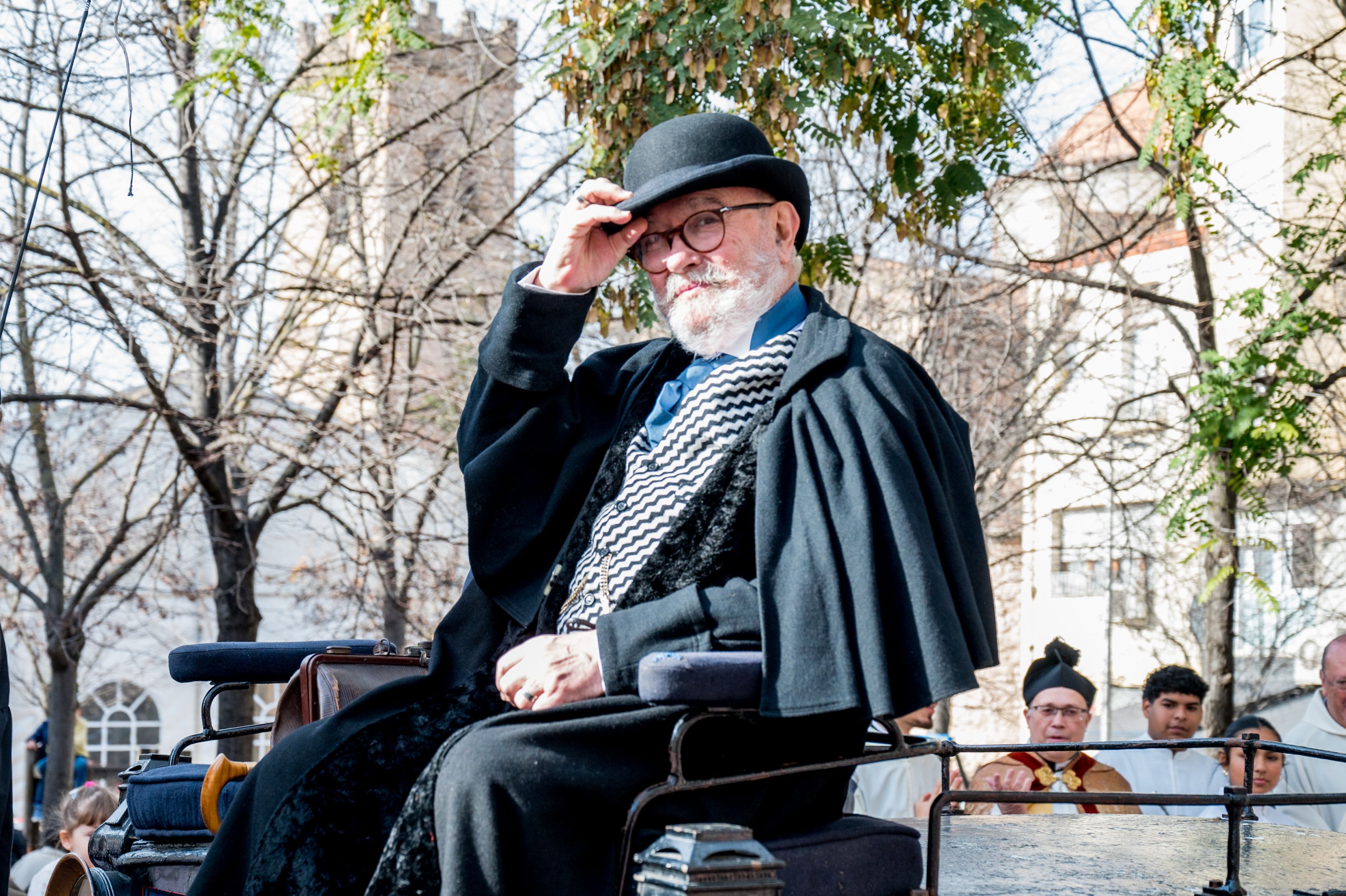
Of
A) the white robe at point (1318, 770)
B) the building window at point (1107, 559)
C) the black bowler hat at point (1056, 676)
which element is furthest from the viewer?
the building window at point (1107, 559)

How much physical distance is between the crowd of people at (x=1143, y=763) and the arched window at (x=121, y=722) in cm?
2154

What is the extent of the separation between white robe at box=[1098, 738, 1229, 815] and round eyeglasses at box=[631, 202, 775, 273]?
4.11 meters

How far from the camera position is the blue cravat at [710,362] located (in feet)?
10.2

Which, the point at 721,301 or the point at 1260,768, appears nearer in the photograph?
the point at 721,301

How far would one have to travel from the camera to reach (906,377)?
2.73m

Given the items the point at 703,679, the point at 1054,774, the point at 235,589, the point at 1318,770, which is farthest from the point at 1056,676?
the point at 235,589

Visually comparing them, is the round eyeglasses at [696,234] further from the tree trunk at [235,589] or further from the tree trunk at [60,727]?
the tree trunk at [60,727]

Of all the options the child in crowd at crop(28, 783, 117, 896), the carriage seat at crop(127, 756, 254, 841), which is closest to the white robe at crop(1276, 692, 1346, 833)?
the carriage seat at crop(127, 756, 254, 841)

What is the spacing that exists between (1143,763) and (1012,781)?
3.25 feet

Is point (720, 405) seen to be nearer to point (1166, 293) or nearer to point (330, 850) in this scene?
point (330, 850)

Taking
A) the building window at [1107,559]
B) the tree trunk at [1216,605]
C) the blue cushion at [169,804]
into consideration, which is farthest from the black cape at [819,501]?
the building window at [1107,559]

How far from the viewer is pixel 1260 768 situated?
5988 mm

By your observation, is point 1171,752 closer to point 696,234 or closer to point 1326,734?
point 1326,734

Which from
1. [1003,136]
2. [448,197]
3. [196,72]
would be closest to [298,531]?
[448,197]
